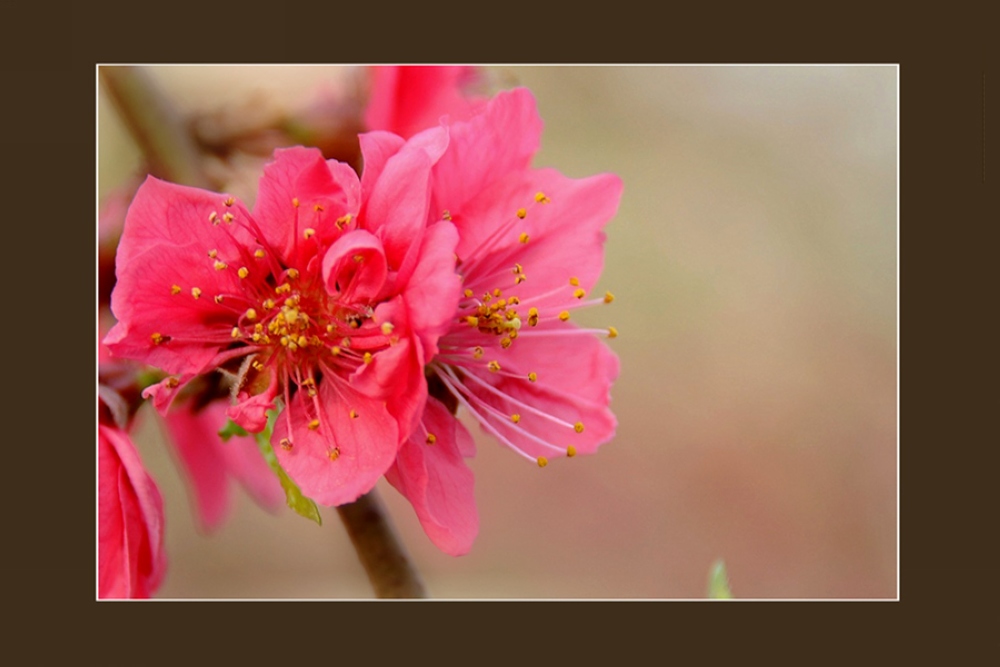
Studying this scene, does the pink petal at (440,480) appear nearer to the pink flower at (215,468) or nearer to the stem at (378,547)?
the stem at (378,547)

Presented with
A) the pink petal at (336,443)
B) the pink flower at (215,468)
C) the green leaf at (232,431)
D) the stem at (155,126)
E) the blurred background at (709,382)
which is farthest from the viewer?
the blurred background at (709,382)

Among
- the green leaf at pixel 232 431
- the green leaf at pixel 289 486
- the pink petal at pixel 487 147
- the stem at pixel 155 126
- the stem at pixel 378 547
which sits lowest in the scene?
the stem at pixel 378 547

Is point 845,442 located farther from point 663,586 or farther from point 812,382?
point 663,586

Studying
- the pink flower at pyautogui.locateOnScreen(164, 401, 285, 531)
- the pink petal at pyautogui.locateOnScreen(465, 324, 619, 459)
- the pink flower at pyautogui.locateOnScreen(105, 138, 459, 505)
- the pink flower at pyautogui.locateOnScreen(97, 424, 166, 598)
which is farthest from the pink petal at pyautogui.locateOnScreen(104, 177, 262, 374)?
the pink flower at pyautogui.locateOnScreen(164, 401, 285, 531)

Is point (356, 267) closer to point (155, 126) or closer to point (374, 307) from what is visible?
point (374, 307)

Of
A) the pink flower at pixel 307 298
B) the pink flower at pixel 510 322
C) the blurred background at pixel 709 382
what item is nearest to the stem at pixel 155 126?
the blurred background at pixel 709 382

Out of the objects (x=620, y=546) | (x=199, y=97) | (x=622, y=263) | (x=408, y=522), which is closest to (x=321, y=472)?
(x=199, y=97)
